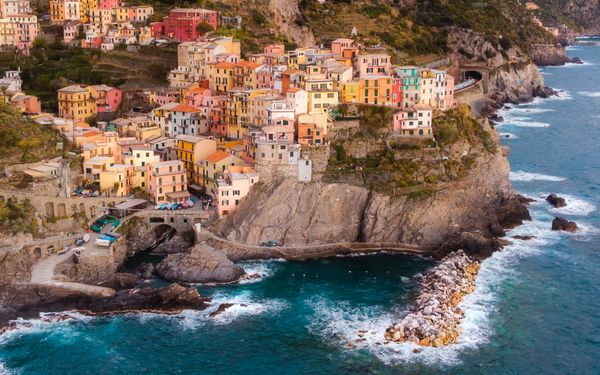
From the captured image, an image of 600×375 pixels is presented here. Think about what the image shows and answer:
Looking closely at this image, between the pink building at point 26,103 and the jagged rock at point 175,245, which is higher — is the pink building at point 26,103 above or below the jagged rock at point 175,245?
above

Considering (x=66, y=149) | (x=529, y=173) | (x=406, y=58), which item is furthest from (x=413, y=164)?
(x=406, y=58)

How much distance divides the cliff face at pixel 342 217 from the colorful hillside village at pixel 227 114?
1.48 metres

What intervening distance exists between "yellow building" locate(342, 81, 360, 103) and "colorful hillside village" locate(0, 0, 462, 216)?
3.2 inches

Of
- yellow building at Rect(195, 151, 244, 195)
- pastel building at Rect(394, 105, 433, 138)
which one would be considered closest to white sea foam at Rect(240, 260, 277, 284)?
yellow building at Rect(195, 151, 244, 195)

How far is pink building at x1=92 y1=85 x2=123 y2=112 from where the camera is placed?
74.4 metres

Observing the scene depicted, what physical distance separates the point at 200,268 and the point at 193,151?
12.8m

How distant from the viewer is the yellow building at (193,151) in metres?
61.5

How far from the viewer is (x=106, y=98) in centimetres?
7475

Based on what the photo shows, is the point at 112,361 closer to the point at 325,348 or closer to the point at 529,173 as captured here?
the point at 325,348

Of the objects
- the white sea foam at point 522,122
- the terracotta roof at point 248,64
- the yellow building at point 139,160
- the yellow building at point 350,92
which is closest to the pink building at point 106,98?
the terracotta roof at point 248,64

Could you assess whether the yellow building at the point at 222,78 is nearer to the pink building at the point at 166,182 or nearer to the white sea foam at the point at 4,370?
the pink building at the point at 166,182

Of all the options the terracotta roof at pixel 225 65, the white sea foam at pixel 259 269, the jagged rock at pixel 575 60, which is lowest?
the white sea foam at pixel 259 269

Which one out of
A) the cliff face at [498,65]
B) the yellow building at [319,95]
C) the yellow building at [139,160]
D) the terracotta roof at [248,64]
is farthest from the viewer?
the cliff face at [498,65]

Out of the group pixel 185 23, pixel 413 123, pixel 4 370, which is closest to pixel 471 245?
pixel 413 123
